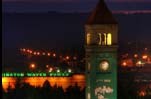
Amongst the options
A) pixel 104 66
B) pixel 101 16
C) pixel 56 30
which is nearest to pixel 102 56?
pixel 104 66

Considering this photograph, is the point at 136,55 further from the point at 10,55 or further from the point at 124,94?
the point at 124,94

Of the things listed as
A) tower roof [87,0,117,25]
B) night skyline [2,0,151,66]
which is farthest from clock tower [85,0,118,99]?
night skyline [2,0,151,66]

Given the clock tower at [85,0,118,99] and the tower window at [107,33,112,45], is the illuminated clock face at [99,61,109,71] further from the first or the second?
the tower window at [107,33,112,45]

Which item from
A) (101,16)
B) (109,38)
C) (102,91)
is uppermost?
(101,16)

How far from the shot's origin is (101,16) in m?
13.8

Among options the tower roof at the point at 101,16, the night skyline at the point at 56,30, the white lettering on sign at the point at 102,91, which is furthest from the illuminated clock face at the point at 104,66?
the night skyline at the point at 56,30

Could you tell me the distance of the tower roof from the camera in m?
13.5

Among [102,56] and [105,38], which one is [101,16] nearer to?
[105,38]

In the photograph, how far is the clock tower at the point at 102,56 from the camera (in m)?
13.4

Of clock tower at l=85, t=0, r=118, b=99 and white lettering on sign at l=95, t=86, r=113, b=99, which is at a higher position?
clock tower at l=85, t=0, r=118, b=99

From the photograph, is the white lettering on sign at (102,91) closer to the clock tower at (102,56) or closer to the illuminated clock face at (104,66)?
the clock tower at (102,56)

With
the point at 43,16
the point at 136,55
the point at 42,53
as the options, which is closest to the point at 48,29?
the point at 43,16

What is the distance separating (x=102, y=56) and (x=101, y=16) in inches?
37.0

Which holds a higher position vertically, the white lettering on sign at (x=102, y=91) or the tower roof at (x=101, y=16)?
the tower roof at (x=101, y=16)
